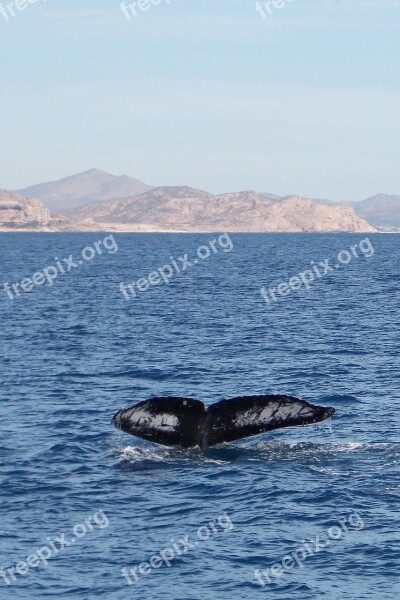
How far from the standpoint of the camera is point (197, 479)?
82.7ft

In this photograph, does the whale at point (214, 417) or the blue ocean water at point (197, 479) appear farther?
the whale at point (214, 417)

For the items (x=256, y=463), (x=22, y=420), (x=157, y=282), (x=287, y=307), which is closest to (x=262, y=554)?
(x=256, y=463)

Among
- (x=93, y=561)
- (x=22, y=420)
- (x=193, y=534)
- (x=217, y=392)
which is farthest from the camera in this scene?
(x=217, y=392)

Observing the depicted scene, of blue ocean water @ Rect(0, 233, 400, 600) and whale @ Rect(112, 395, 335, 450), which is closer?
blue ocean water @ Rect(0, 233, 400, 600)

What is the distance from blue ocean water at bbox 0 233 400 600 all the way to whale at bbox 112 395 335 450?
4.87 feet

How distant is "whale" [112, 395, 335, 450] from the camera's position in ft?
76.0

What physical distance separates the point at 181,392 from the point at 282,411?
15.9m

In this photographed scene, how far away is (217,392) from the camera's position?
38562mm

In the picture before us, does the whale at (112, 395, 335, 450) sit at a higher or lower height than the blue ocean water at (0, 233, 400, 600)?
higher

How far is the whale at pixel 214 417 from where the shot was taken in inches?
912

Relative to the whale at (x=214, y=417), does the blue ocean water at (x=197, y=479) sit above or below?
below

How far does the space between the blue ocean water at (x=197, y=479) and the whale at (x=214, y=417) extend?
149cm

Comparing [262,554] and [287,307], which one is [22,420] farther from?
[287,307]

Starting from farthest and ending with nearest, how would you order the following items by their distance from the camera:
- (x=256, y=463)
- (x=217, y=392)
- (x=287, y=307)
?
(x=287, y=307)
(x=217, y=392)
(x=256, y=463)
